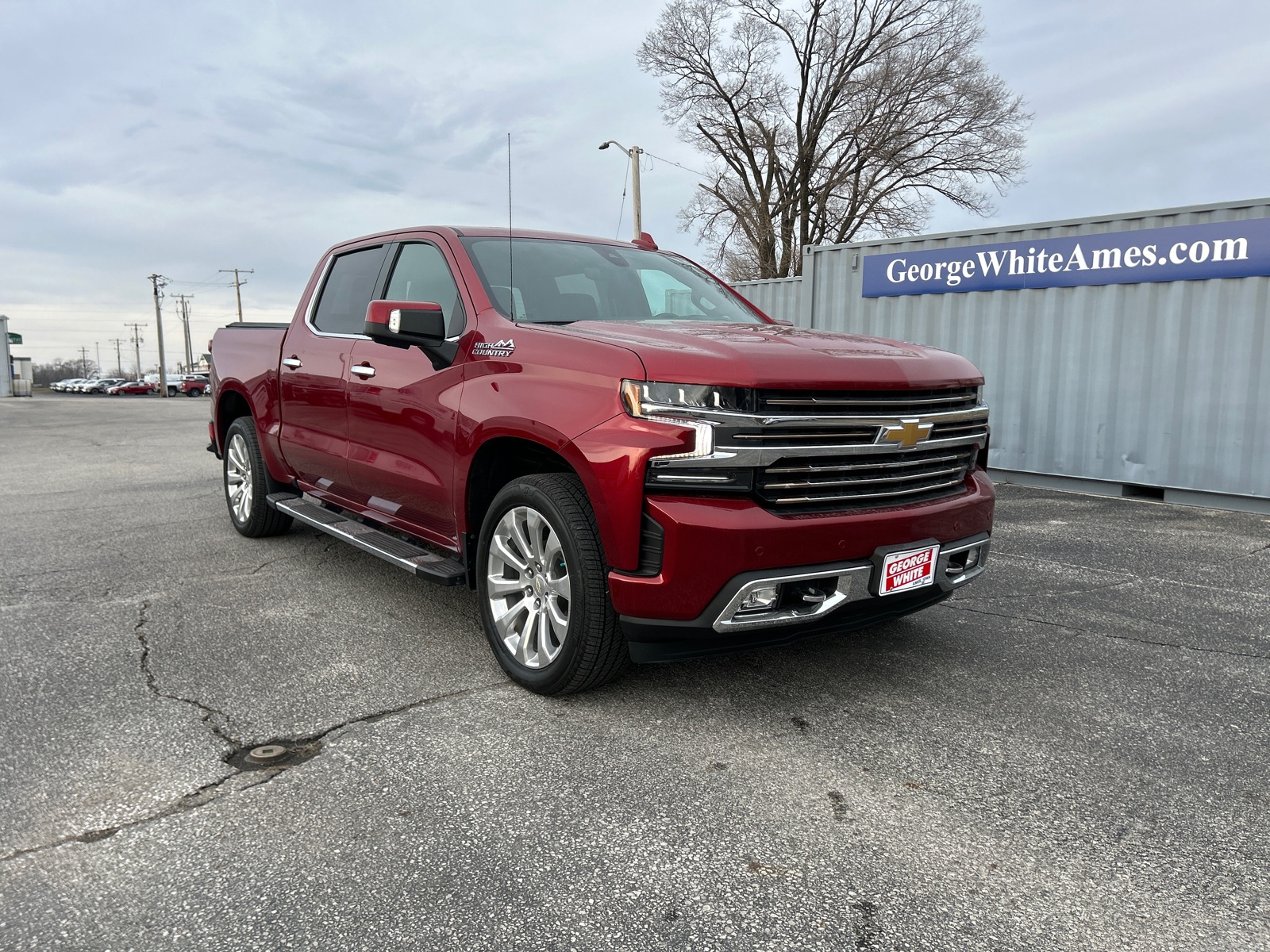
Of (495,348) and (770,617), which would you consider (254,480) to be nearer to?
(495,348)

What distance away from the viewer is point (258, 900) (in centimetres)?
210

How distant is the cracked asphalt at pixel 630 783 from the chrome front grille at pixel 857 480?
0.80 metres

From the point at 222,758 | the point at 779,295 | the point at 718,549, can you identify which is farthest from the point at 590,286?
the point at 779,295

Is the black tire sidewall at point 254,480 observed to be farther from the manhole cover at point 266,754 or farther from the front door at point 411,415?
the manhole cover at point 266,754

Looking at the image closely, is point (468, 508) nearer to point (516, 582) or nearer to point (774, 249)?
point (516, 582)

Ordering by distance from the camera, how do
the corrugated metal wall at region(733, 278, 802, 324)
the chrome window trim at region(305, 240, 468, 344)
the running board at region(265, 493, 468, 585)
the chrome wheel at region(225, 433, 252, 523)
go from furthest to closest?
the corrugated metal wall at region(733, 278, 802, 324) < the chrome wheel at region(225, 433, 252, 523) < the chrome window trim at region(305, 240, 468, 344) < the running board at region(265, 493, 468, 585)

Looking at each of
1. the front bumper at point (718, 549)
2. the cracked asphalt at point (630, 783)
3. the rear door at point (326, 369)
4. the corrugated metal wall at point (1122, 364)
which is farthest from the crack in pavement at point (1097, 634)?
the corrugated metal wall at point (1122, 364)

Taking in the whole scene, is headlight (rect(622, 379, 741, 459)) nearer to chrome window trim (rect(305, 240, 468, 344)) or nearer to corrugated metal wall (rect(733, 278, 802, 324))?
chrome window trim (rect(305, 240, 468, 344))

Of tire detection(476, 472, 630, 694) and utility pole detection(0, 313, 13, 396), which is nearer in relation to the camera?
tire detection(476, 472, 630, 694)

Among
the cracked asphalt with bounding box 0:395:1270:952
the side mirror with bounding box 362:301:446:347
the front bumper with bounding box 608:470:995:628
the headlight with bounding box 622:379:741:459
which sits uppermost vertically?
the side mirror with bounding box 362:301:446:347

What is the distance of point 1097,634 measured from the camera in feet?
13.7

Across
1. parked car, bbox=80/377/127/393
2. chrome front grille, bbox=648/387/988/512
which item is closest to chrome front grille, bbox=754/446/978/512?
chrome front grille, bbox=648/387/988/512

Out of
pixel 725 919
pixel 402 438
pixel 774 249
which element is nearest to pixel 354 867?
pixel 725 919

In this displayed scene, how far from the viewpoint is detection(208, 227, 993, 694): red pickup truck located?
2.80 meters
